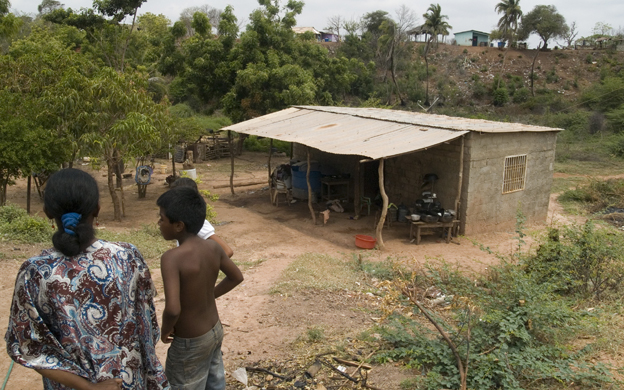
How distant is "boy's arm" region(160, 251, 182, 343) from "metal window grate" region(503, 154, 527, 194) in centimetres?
964

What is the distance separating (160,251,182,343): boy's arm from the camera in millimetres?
2438

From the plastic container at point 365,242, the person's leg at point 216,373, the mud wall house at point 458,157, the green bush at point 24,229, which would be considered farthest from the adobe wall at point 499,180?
the person's leg at point 216,373

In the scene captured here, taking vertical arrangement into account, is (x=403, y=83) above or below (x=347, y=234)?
above

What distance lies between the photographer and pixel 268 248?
973 cm

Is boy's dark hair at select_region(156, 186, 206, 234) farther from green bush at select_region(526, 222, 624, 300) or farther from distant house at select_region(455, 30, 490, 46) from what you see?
distant house at select_region(455, 30, 490, 46)

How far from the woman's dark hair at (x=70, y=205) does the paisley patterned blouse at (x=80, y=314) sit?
0.21ft

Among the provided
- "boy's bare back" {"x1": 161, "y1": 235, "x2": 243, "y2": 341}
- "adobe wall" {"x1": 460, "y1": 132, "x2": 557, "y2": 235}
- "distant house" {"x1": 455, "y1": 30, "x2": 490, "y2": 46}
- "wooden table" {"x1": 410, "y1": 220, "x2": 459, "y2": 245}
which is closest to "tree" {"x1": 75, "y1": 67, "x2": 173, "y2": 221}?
"wooden table" {"x1": 410, "y1": 220, "x2": 459, "y2": 245}

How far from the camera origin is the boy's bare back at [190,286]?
246cm

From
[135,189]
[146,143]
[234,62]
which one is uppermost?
[234,62]

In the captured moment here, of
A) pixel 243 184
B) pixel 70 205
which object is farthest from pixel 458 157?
pixel 70 205

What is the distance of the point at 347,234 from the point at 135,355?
28.7 ft

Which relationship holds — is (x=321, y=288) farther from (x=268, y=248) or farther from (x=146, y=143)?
(x=146, y=143)

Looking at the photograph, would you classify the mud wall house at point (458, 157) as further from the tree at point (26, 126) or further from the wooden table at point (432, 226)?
the tree at point (26, 126)

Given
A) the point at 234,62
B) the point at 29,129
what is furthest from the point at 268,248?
the point at 234,62
